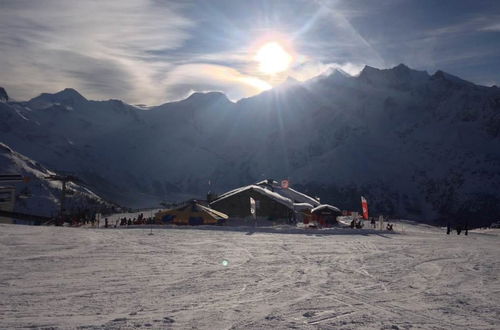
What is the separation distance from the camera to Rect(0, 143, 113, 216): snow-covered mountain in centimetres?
12950

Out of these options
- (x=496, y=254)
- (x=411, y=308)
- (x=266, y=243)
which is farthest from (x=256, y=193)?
(x=411, y=308)

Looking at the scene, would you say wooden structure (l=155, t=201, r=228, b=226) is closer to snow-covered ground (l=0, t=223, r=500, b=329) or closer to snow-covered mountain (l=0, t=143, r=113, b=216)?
snow-covered ground (l=0, t=223, r=500, b=329)

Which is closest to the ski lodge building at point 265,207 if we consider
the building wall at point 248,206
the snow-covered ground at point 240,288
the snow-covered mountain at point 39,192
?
the building wall at point 248,206

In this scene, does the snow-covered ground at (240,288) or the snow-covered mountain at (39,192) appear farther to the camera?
the snow-covered mountain at (39,192)

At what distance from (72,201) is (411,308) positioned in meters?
146

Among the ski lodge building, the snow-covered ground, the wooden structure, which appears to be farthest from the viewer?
the ski lodge building

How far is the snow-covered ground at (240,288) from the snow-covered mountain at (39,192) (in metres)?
111

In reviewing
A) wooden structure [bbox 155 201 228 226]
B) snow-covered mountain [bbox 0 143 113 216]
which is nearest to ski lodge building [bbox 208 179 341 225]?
wooden structure [bbox 155 201 228 226]

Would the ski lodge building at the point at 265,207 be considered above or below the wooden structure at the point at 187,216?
above

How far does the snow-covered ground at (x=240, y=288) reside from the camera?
1040 cm

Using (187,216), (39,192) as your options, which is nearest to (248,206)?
(187,216)

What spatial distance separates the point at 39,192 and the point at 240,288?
13773 cm

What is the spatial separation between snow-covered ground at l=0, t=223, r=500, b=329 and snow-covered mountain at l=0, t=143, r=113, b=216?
111 metres

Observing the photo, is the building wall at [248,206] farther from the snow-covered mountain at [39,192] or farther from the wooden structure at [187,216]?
the snow-covered mountain at [39,192]
